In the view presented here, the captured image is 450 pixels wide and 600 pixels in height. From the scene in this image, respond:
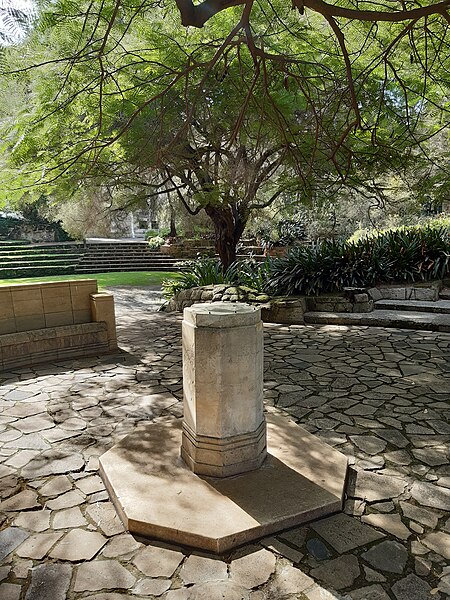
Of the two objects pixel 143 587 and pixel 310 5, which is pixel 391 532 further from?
pixel 310 5

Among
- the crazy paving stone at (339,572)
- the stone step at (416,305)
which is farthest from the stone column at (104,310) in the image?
the stone step at (416,305)

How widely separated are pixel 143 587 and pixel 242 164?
816 cm

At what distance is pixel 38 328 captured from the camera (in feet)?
21.1

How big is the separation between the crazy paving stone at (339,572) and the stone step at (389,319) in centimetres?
626

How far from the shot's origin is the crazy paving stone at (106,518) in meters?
2.77

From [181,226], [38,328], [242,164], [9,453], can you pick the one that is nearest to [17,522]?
[9,453]

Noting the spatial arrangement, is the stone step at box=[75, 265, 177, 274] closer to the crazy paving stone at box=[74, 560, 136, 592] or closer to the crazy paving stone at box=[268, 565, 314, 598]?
the crazy paving stone at box=[74, 560, 136, 592]

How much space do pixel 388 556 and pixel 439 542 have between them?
35 centimetres

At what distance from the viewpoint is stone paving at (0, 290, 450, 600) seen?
2332 mm

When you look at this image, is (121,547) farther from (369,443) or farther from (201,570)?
(369,443)

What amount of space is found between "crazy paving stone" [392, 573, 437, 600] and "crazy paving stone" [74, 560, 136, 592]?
4.45 ft

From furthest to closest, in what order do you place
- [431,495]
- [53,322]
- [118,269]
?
1. [118,269]
2. [53,322]
3. [431,495]

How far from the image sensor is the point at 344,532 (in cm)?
273

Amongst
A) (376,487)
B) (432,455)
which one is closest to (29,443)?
(376,487)
